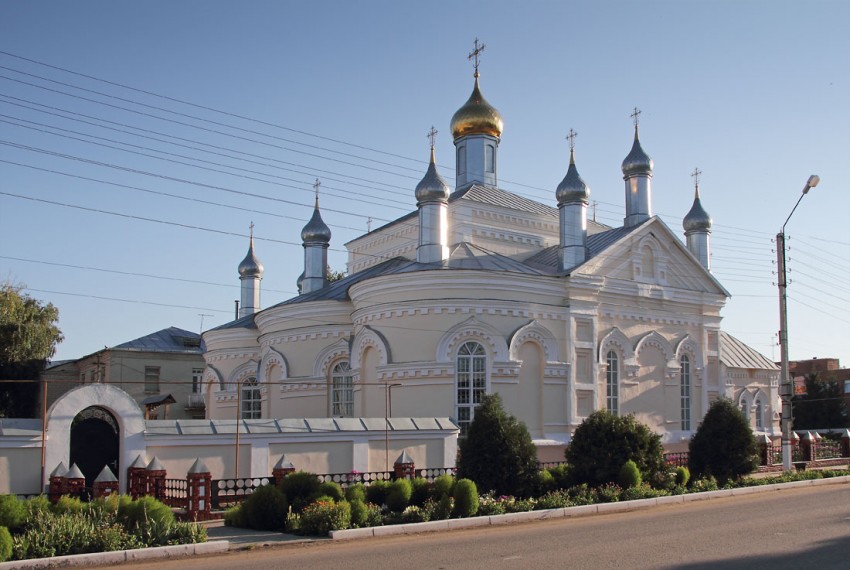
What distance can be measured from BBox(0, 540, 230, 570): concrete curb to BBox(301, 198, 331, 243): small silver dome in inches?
757

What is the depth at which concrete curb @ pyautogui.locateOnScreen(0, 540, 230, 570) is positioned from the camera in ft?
32.9

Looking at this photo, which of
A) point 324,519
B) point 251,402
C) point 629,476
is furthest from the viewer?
point 251,402

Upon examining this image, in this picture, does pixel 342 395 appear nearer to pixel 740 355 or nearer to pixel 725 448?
pixel 725 448

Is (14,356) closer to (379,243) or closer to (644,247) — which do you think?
(379,243)

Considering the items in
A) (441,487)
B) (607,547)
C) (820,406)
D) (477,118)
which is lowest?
(607,547)

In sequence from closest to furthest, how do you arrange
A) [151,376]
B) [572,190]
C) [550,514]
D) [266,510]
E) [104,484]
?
[266,510], [104,484], [550,514], [572,190], [151,376]

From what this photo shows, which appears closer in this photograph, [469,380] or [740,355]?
[469,380]

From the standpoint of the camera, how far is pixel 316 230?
30109 mm

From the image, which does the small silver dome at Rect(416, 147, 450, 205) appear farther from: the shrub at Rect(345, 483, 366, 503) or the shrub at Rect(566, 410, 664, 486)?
the shrub at Rect(345, 483, 366, 503)

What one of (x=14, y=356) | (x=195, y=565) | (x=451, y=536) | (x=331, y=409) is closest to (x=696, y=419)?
(x=331, y=409)

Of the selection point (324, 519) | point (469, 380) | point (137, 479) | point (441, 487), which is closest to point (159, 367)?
point (469, 380)

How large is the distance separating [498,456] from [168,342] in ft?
107

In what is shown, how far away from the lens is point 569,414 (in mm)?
23359

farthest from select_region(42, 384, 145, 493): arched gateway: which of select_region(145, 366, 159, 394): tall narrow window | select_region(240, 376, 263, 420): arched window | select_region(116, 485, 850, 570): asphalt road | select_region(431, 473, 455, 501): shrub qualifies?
select_region(145, 366, 159, 394): tall narrow window
